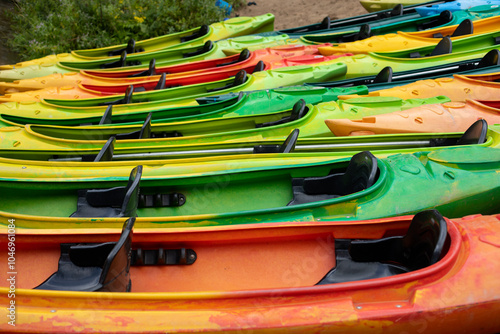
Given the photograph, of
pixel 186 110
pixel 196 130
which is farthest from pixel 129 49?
pixel 196 130

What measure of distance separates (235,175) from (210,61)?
271 centimetres

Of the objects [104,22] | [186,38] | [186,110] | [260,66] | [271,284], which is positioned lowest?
[271,284]

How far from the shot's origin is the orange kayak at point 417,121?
2762 millimetres

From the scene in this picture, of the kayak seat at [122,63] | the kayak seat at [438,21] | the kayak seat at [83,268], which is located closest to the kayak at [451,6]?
the kayak seat at [438,21]

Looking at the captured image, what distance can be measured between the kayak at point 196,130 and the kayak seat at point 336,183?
0.54 metres

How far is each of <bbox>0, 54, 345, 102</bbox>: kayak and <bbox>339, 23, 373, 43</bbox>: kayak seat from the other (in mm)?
834

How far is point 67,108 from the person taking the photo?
374 centimetres

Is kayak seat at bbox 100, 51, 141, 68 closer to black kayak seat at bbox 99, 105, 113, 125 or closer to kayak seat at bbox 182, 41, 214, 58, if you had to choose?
kayak seat at bbox 182, 41, 214, 58

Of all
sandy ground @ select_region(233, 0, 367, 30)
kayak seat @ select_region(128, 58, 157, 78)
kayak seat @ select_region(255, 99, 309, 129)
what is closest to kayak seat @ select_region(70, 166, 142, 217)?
kayak seat @ select_region(255, 99, 309, 129)

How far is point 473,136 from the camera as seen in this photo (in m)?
2.48

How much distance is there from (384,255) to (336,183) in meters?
0.55

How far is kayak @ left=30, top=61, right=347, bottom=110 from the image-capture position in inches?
147

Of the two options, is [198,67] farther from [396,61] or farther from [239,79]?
[396,61]

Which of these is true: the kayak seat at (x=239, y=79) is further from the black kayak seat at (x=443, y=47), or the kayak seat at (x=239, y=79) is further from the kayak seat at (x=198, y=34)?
the black kayak seat at (x=443, y=47)
